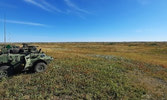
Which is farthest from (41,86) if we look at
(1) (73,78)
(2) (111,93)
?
(2) (111,93)

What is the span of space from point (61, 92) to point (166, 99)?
5.81 meters

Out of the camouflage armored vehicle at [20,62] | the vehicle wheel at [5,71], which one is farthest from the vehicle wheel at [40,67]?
the vehicle wheel at [5,71]

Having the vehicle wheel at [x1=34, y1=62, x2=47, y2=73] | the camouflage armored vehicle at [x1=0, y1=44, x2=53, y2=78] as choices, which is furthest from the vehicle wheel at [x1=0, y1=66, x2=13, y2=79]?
the vehicle wheel at [x1=34, y1=62, x2=47, y2=73]

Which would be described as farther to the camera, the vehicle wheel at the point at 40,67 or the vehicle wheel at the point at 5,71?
the vehicle wheel at the point at 40,67

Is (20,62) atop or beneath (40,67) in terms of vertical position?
atop

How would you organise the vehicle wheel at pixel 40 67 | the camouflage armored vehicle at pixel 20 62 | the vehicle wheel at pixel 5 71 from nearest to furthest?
the vehicle wheel at pixel 5 71, the camouflage armored vehicle at pixel 20 62, the vehicle wheel at pixel 40 67

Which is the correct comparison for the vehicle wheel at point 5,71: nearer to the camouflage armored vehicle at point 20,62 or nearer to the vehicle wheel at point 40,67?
the camouflage armored vehicle at point 20,62

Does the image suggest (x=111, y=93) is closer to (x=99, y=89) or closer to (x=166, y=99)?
(x=99, y=89)

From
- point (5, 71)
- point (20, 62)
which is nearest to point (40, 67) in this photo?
point (20, 62)

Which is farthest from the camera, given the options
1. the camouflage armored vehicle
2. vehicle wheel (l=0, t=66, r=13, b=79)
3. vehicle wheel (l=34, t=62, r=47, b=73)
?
vehicle wheel (l=34, t=62, r=47, b=73)

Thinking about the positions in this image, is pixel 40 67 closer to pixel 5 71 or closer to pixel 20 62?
pixel 20 62

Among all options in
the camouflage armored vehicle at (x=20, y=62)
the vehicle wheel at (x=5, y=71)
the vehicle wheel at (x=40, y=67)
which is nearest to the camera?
the vehicle wheel at (x=5, y=71)

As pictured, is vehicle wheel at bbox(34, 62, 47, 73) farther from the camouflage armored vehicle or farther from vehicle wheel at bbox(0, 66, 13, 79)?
vehicle wheel at bbox(0, 66, 13, 79)

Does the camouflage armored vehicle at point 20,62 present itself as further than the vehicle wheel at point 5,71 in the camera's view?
Yes
